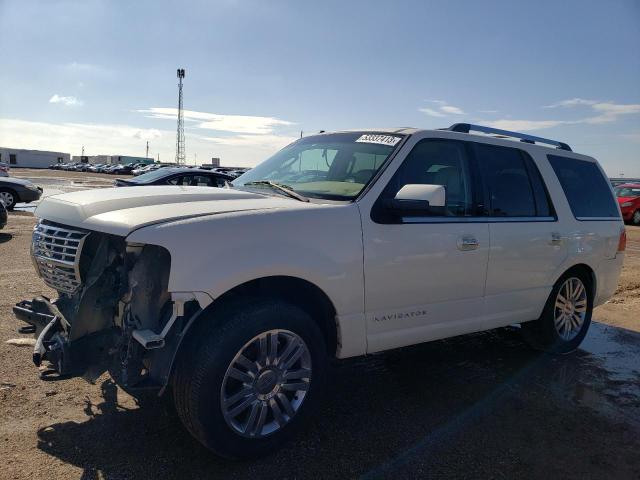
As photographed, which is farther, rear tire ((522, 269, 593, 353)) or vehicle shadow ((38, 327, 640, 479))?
rear tire ((522, 269, 593, 353))

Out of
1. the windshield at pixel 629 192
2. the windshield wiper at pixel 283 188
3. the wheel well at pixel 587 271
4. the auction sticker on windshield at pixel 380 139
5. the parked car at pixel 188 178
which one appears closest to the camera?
the windshield wiper at pixel 283 188

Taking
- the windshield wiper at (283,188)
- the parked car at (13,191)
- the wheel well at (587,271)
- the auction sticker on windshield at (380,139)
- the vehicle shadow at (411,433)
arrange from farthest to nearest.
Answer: the parked car at (13,191)
the wheel well at (587,271)
the auction sticker on windshield at (380,139)
the windshield wiper at (283,188)
the vehicle shadow at (411,433)

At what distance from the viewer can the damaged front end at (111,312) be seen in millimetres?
2727

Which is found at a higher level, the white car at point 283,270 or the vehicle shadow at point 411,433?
the white car at point 283,270

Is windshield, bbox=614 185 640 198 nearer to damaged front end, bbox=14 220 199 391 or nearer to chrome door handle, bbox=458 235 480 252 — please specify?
chrome door handle, bbox=458 235 480 252

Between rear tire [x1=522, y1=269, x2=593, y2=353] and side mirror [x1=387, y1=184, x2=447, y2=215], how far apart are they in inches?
91.1

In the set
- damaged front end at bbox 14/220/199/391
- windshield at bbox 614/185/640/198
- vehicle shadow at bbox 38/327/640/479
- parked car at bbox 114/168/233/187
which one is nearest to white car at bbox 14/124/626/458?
damaged front end at bbox 14/220/199/391

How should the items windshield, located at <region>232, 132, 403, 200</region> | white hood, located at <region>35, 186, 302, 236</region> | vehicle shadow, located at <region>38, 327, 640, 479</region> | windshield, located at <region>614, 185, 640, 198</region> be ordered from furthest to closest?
windshield, located at <region>614, 185, 640, 198</region> → windshield, located at <region>232, 132, 403, 200</region> → vehicle shadow, located at <region>38, 327, 640, 479</region> → white hood, located at <region>35, 186, 302, 236</region>

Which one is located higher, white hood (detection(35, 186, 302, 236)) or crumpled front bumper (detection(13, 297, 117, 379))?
white hood (detection(35, 186, 302, 236))

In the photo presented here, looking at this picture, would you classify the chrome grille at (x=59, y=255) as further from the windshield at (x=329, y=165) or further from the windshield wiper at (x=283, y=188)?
the windshield at (x=329, y=165)

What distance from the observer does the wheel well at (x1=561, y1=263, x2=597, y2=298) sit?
511 cm

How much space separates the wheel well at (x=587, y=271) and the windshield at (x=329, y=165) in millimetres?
2512

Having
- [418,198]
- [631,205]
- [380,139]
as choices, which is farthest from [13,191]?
[631,205]

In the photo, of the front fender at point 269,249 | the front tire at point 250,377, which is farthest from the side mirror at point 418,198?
the front tire at point 250,377
